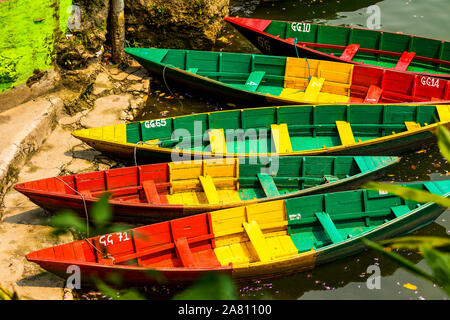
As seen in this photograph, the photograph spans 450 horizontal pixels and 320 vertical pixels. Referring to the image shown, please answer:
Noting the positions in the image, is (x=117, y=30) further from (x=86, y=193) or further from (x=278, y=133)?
(x=86, y=193)

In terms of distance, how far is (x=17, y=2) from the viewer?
41.4ft

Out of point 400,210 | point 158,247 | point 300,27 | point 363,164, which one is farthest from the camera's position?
point 300,27

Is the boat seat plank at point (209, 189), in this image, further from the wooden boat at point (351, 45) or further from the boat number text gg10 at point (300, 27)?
the boat number text gg10 at point (300, 27)

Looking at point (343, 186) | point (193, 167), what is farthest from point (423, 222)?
point (193, 167)

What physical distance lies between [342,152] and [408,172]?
188 centimetres

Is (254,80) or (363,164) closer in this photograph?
(363,164)

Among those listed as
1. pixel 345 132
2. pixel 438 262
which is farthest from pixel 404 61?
pixel 438 262

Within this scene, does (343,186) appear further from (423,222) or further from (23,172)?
(23,172)

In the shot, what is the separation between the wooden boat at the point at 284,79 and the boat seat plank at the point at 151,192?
3.95 m

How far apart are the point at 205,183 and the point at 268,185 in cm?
131

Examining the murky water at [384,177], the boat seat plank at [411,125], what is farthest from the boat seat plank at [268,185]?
the boat seat plank at [411,125]

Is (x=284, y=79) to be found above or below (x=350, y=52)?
below

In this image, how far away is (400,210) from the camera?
978 centimetres

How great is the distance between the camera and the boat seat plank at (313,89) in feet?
42.1
